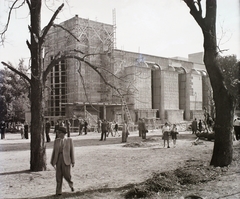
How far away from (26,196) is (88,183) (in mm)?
1957

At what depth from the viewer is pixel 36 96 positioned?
1032 cm

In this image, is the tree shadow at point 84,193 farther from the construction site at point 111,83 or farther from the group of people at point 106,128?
the construction site at point 111,83

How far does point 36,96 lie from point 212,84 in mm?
6225

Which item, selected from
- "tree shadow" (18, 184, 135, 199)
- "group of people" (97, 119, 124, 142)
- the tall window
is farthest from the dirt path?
the tall window

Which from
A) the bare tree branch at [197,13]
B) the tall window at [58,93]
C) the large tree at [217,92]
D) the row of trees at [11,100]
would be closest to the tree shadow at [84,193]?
the large tree at [217,92]

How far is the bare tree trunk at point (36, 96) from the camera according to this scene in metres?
10.2

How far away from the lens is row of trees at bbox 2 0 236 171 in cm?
939

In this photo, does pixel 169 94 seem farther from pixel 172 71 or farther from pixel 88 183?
pixel 88 183

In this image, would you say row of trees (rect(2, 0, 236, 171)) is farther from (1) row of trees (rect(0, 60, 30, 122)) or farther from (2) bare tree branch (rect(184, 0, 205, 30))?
(1) row of trees (rect(0, 60, 30, 122))

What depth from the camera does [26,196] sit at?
23.8 ft

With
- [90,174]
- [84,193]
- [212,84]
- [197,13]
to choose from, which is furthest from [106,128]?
[84,193]

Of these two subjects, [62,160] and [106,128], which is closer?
[62,160]

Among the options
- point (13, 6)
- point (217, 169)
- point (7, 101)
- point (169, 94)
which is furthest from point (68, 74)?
point (217, 169)

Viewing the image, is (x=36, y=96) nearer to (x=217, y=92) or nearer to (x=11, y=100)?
(x=217, y=92)
